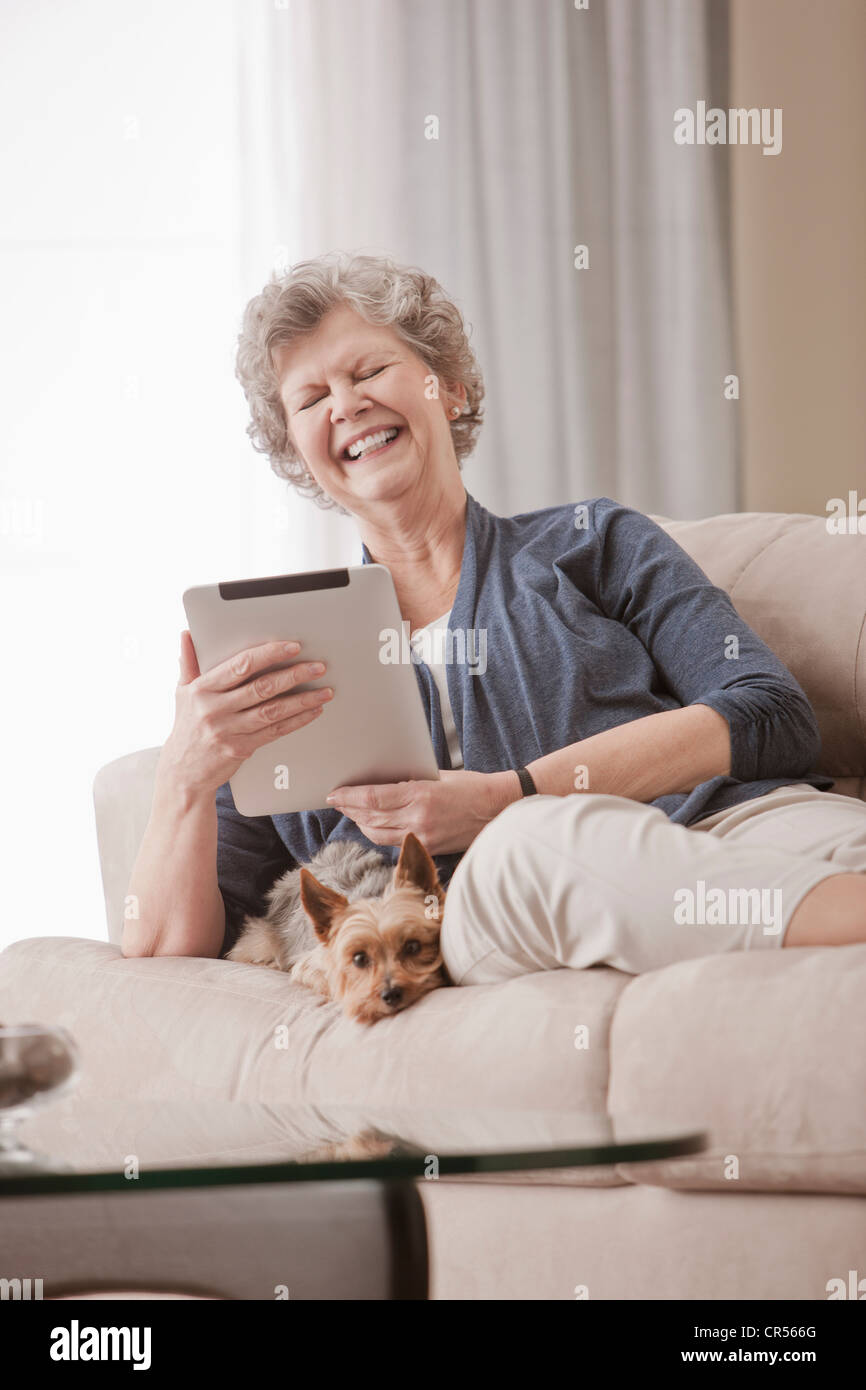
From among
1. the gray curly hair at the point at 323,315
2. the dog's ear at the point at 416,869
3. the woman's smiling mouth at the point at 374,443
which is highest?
the gray curly hair at the point at 323,315

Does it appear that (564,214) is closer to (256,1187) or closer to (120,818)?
(120,818)

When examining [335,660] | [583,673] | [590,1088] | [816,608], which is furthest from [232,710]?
[816,608]

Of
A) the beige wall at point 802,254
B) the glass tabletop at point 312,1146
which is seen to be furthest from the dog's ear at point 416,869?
the beige wall at point 802,254

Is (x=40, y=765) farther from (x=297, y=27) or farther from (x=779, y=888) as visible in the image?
(x=779, y=888)

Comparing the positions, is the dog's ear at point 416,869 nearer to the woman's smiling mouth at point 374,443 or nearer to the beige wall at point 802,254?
the woman's smiling mouth at point 374,443

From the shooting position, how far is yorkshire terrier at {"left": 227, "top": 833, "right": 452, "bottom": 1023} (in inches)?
44.8

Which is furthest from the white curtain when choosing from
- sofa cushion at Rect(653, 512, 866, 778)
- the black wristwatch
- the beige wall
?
the black wristwatch

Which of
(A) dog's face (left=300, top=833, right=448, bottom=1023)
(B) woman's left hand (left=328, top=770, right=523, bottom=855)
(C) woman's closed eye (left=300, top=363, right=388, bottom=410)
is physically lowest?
(A) dog's face (left=300, top=833, right=448, bottom=1023)

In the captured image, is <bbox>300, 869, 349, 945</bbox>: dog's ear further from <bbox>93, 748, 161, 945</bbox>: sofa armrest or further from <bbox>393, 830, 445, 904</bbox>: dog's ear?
<bbox>93, 748, 161, 945</bbox>: sofa armrest

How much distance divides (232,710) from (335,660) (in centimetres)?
12

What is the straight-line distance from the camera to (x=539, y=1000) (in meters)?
1.01

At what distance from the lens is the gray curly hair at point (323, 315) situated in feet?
5.24

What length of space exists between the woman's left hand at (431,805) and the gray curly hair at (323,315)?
0.66 meters
